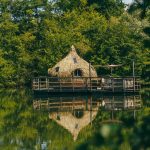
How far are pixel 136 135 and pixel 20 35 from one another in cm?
5888

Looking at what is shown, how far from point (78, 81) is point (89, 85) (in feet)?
5.14

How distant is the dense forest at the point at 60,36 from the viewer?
171 feet

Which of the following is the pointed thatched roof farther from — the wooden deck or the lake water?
the lake water

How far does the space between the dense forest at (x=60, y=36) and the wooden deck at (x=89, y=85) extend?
30.4 feet

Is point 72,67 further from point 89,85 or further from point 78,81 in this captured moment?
point 89,85

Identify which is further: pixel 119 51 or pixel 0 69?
pixel 0 69

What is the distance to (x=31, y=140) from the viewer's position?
60.6 feet

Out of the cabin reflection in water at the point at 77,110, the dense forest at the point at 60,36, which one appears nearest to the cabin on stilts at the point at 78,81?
the cabin reflection in water at the point at 77,110

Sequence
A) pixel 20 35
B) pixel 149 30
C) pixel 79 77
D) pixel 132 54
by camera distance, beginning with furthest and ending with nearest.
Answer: pixel 20 35 → pixel 132 54 → pixel 79 77 → pixel 149 30

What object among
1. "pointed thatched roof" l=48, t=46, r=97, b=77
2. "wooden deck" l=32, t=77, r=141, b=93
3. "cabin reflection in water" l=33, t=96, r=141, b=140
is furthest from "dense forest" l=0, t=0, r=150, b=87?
"cabin reflection in water" l=33, t=96, r=141, b=140

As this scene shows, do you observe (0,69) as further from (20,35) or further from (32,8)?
(32,8)

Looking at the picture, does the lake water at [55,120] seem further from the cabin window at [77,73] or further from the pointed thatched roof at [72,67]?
the cabin window at [77,73]

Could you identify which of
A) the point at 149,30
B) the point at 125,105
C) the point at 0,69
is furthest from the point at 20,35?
the point at 149,30

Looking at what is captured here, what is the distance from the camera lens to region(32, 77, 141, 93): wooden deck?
1526 inches
